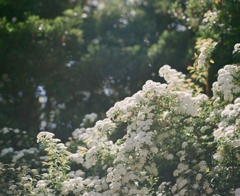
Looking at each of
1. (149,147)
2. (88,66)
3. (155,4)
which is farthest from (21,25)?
(149,147)

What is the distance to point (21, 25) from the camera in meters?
7.67

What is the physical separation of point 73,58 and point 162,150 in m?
4.05

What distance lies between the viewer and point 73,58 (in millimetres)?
8352

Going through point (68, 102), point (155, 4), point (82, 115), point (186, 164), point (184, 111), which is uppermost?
point (155, 4)

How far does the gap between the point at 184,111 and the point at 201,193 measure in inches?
33.3

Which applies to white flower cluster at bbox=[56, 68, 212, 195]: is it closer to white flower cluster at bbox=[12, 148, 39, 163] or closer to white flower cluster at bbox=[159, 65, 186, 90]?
white flower cluster at bbox=[159, 65, 186, 90]

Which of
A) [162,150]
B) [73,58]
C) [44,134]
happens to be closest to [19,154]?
[44,134]

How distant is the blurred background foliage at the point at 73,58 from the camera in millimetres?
7562

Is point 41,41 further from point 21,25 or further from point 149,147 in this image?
point 149,147

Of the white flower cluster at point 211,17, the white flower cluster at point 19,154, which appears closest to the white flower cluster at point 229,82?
the white flower cluster at point 211,17

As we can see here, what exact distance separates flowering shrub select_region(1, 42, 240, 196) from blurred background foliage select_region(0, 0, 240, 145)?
185cm

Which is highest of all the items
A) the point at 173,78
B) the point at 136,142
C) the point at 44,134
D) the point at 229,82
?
the point at 173,78

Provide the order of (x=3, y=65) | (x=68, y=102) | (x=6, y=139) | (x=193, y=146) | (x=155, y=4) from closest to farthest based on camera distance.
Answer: (x=193, y=146) → (x=6, y=139) → (x=3, y=65) → (x=68, y=102) → (x=155, y=4)

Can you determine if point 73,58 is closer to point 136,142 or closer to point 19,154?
point 19,154
